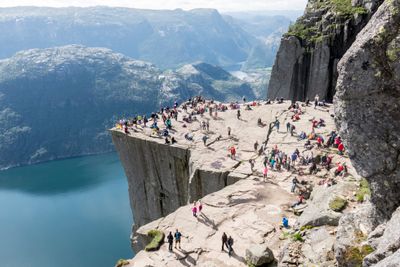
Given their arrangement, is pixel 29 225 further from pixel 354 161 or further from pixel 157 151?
pixel 354 161

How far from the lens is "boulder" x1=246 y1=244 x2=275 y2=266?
2158cm

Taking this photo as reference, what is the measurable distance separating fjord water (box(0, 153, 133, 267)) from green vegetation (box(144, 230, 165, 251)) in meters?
71.6

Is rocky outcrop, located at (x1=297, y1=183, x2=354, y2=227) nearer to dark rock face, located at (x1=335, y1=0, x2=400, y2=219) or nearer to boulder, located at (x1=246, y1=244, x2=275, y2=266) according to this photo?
boulder, located at (x1=246, y1=244, x2=275, y2=266)

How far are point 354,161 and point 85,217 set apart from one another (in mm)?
124995

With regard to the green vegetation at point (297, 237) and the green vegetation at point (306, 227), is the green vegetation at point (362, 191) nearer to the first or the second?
the green vegetation at point (306, 227)

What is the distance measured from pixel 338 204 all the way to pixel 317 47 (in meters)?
52.4

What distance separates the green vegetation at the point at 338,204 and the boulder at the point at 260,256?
455cm

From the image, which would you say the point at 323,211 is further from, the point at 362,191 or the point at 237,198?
the point at 237,198

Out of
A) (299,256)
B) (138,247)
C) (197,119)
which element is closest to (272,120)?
(197,119)

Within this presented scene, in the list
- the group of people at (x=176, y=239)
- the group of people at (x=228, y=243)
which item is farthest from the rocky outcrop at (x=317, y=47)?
the group of people at (x=176, y=239)

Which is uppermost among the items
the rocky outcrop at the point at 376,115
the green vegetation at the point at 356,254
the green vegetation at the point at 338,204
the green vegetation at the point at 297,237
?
the rocky outcrop at the point at 376,115

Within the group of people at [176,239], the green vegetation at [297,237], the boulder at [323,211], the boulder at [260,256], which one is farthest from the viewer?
the group of people at [176,239]

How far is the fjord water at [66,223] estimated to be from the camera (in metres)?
98.7

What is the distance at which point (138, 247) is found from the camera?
143ft
